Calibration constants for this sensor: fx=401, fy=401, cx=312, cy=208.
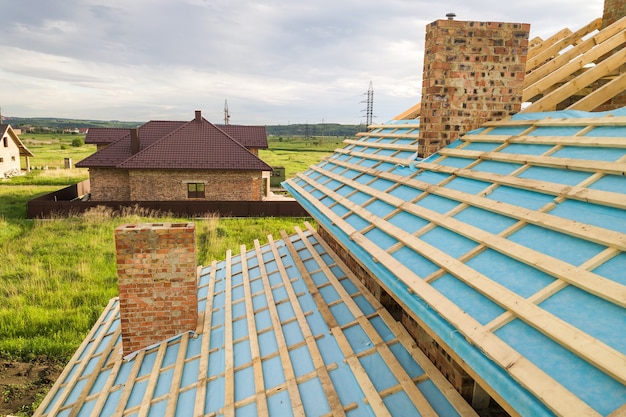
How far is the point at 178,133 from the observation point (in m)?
27.5

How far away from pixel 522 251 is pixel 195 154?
25.4 meters

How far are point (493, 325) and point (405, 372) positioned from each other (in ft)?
5.11

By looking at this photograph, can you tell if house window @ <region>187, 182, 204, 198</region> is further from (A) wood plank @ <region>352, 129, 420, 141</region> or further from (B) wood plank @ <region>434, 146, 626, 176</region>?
(B) wood plank @ <region>434, 146, 626, 176</region>

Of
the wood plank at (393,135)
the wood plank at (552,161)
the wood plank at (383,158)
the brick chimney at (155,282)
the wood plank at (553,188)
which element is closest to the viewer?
the wood plank at (553,188)

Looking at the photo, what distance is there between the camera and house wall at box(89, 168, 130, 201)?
2648 centimetres

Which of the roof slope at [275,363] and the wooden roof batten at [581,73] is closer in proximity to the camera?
the roof slope at [275,363]

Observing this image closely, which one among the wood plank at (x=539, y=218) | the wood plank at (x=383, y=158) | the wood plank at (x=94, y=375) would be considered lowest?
the wood plank at (x=94, y=375)

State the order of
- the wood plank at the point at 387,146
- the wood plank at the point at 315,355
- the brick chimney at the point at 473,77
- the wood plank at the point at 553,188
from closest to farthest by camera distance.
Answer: the wood plank at the point at 553,188 < the wood plank at the point at 315,355 < the brick chimney at the point at 473,77 < the wood plank at the point at 387,146

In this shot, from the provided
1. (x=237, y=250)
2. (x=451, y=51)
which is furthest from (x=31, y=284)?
(x=451, y=51)

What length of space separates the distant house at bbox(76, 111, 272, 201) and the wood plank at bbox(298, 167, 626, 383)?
22.6 m

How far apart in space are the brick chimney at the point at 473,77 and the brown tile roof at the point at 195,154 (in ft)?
67.4

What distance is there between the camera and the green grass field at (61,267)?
11.6 metres

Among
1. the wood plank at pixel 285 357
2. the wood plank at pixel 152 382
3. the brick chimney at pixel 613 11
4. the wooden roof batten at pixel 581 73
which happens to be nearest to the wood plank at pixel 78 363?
the wood plank at pixel 152 382

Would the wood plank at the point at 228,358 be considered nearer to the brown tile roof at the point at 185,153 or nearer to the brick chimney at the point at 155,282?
the brick chimney at the point at 155,282
